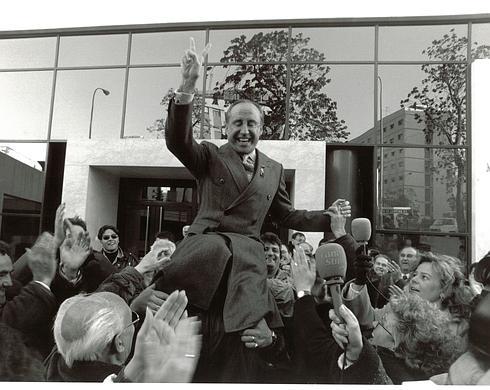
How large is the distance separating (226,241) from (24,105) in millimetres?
1247

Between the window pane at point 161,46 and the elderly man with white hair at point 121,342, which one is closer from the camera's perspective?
the elderly man with white hair at point 121,342

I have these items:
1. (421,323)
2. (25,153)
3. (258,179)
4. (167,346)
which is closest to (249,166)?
(258,179)

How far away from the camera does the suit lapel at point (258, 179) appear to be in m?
1.40

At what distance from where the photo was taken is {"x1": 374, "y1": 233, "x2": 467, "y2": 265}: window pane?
1.68 meters

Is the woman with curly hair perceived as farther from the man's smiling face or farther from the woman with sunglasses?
the woman with sunglasses

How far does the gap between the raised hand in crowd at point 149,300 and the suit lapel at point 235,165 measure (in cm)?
41

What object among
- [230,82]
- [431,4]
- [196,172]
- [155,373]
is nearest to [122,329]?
[155,373]

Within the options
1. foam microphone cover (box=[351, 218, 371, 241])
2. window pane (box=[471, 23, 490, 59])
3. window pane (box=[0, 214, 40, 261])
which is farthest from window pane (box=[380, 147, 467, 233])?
window pane (box=[0, 214, 40, 261])

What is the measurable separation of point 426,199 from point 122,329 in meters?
1.19

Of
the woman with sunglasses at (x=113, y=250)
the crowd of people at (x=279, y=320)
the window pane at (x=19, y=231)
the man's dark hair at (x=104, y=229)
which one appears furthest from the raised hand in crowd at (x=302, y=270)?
the window pane at (x=19, y=231)

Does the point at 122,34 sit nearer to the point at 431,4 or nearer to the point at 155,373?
the point at 431,4

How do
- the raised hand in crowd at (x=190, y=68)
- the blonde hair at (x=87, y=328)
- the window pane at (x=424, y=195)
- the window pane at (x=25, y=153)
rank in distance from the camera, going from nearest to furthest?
the raised hand in crowd at (x=190, y=68) → the blonde hair at (x=87, y=328) → the window pane at (x=424, y=195) → the window pane at (x=25, y=153)

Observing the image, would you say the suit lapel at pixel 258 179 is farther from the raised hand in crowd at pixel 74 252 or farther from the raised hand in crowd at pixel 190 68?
the raised hand in crowd at pixel 74 252

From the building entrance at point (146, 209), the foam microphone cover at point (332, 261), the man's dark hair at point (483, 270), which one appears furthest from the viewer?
the building entrance at point (146, 209)
